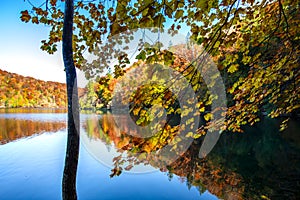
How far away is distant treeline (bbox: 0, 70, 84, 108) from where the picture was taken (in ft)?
241

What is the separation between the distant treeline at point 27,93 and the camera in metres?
73.4

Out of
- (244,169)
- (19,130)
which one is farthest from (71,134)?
(19,130)

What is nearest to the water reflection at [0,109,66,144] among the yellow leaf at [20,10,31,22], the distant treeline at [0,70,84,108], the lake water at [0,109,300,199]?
the lake water at [0,109,300,199]

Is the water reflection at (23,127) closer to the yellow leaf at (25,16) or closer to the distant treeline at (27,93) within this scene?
the yellow leaf at (25,16)

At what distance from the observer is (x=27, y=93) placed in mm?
81000

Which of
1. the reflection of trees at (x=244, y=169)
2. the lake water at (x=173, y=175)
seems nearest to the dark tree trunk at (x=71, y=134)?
the reflection of trees at (x=244, y=169)

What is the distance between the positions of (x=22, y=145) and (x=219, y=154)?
11.9m

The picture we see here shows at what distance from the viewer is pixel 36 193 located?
697 cm

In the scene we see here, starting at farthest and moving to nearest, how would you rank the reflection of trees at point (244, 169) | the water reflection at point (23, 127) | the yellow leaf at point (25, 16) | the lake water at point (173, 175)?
the water reflection at point (23, 127)
the lake water at point (173, 175)
the reflection of trees at point (244, 169)
the yellow leaf at point (25, 16)

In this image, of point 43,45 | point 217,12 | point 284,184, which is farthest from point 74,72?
point 284,184

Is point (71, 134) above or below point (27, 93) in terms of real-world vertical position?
below

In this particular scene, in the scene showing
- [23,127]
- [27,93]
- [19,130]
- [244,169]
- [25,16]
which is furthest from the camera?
[27,93]

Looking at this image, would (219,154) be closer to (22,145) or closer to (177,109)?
(177,109)

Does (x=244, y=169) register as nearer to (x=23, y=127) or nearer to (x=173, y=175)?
(x=173, y=175)
